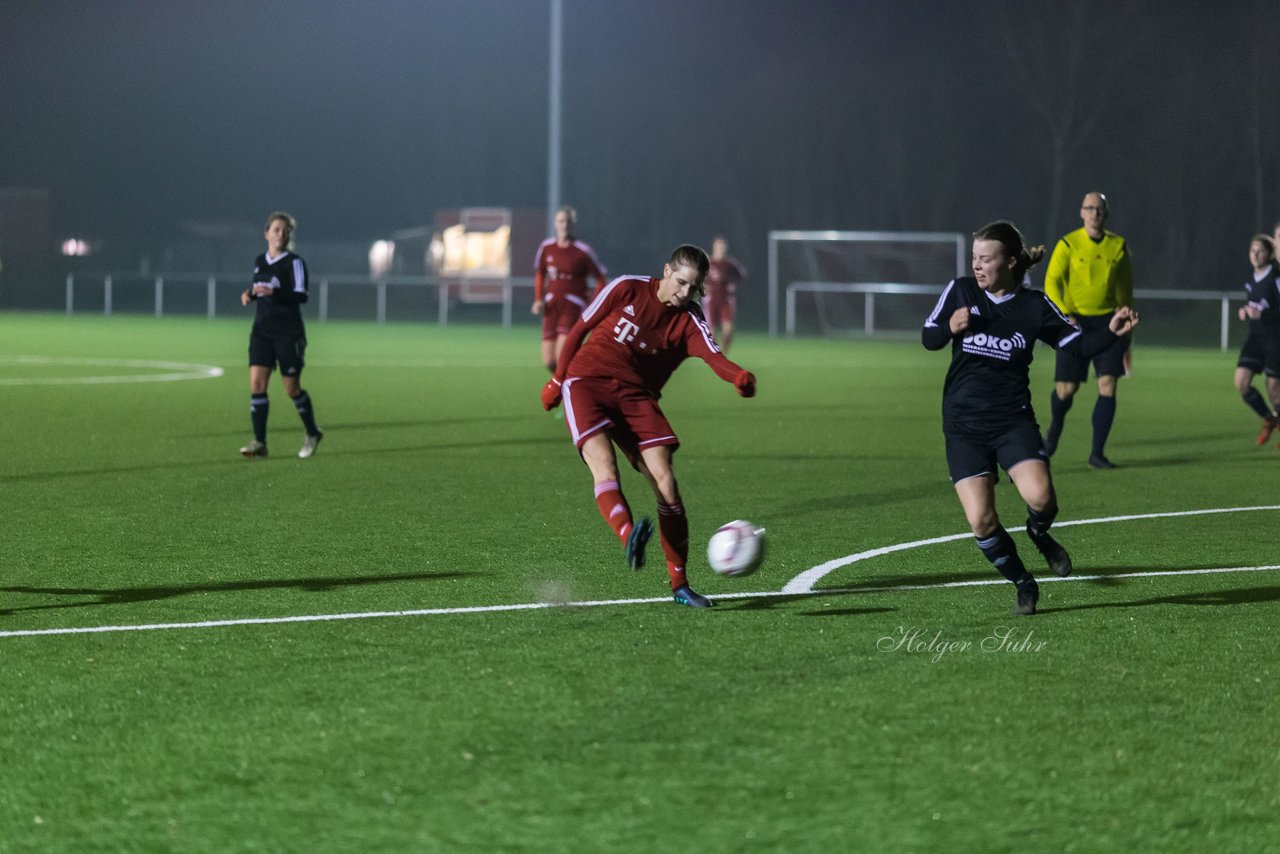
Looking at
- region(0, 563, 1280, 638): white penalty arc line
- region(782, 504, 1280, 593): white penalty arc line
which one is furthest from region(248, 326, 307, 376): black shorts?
region(0, 563, 1280, 638): white penalty arc line

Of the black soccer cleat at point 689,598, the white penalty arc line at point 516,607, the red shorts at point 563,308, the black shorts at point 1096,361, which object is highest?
the red shorts at point 563,308

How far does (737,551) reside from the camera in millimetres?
7043

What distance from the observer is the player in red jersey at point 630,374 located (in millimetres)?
7461

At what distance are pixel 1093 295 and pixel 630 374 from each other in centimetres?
638

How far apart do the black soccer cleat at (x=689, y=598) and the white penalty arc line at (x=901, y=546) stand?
56 cm

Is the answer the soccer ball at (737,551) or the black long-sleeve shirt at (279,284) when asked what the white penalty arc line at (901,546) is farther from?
the black long-sleeve shirt at (279,284)

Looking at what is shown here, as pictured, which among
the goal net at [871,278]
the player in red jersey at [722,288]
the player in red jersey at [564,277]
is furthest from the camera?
the goal net at [871,278]

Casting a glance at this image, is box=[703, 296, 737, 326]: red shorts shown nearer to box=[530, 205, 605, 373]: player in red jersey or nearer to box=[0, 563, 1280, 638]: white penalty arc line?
box=[530, 205, 605, 373]: player in red jersey

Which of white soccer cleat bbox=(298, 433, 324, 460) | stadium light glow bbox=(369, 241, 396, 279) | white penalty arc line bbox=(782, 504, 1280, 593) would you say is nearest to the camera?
white penalty arc line bbox=(782, 504, 1280, 593)

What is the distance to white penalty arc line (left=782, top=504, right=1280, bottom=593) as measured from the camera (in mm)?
7877

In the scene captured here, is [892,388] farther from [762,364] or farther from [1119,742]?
[1119,742]

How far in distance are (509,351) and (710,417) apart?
14.2 m

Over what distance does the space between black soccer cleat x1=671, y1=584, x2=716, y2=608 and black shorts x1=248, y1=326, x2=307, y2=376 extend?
6778 millimetres

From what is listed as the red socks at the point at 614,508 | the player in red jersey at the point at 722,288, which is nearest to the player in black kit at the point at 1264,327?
the red socks at the point at 614,508
